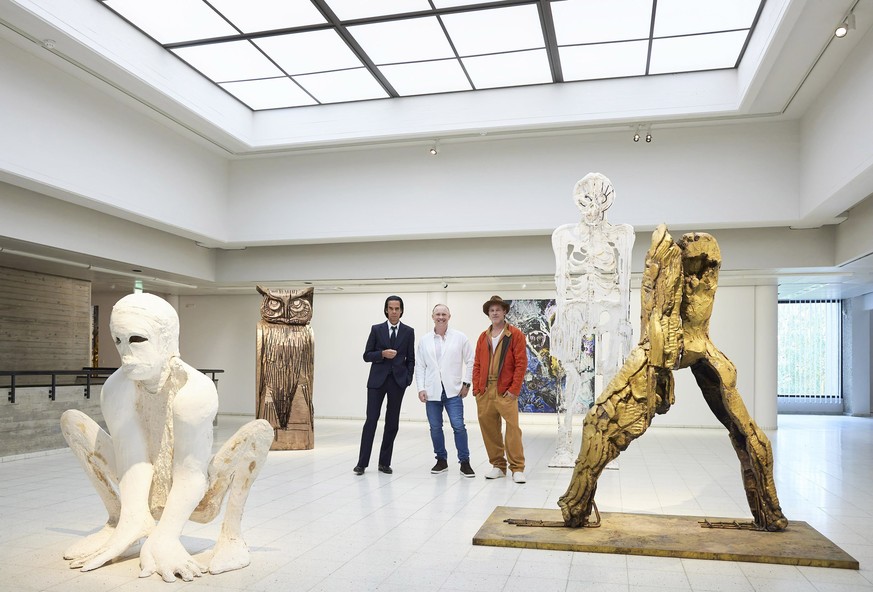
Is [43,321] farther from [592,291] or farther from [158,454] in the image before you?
[158,454]

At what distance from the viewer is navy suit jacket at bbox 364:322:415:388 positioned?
6980 millimetres

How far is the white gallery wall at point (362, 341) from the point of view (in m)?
12.6

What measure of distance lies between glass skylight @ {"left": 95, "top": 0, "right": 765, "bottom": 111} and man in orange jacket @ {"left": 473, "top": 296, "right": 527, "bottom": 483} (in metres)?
3.42

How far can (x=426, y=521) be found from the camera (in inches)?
199

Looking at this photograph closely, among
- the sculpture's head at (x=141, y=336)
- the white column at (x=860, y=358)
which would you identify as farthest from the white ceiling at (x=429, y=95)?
the white column at (x=860, y=358)

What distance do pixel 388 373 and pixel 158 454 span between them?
320 cm

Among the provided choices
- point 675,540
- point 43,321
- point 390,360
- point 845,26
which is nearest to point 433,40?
point 390,360

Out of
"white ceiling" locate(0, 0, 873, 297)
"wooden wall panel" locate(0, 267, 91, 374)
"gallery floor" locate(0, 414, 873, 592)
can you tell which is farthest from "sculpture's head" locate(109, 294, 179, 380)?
"wooden wall panel" locate(0, 267, 91, 374)

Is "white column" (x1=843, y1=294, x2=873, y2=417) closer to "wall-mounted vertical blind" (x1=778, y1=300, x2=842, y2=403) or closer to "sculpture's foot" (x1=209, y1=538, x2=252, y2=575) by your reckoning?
"wall-mounted vertical blind" (x1=778, y1=300, x2=842, y2=403)

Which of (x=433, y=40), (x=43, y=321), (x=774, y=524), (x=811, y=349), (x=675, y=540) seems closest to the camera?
(x=675, y=540)

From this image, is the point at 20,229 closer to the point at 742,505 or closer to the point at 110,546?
the point at 110,546

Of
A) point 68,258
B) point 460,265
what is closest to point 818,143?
point 460,265

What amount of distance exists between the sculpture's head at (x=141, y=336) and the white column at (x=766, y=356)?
1120 cm

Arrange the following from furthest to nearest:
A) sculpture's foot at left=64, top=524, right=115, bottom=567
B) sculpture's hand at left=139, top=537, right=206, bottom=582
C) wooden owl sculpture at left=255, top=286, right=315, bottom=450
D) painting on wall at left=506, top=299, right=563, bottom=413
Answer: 1. painting on wall at left=506, top=299, right=563, bottom=413
2. wooden owl sculpture at left=255, top=286, right=315, bottom=450
3. sculpture's foot at left=64, top=524, right=115, bottom=567
4. sculpture's hand at left=139, top=537, right=206, bottom=582
